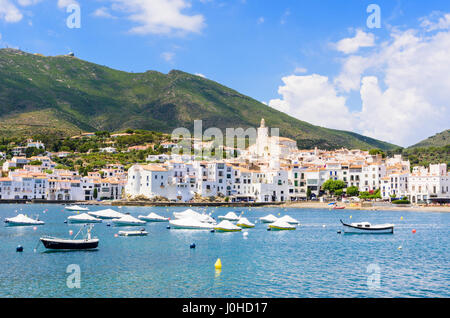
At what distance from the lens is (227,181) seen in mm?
105875

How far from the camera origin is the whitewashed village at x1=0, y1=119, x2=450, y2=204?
98875 millimetres

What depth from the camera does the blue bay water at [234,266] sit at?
70.3 ft

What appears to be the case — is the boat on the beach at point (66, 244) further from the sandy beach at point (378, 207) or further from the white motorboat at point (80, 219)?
the sandy beach at point (378, 207)

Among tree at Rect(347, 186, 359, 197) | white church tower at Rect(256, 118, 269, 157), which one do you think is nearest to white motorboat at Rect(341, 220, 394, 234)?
tree at Rect(347, 186, 359, 197)

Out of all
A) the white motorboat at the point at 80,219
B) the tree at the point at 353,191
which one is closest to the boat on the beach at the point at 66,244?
the white motorboat at the point at 80,219

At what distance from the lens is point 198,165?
10481cm

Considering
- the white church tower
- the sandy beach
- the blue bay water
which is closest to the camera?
the blue bay water

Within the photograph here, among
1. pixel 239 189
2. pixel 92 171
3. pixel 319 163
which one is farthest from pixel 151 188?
pixel 319 163

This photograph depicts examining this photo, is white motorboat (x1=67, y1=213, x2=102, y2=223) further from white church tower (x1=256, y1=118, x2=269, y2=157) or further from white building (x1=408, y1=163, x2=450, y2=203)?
white church tower (x1=256, y1=118, x2=269, y2=157)

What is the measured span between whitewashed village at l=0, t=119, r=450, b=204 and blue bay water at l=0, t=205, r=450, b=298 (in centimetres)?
5602

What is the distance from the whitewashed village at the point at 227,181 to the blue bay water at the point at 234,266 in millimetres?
56020

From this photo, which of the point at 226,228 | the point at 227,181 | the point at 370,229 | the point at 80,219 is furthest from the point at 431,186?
the point at 80,219

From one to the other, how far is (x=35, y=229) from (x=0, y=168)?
293 feet
